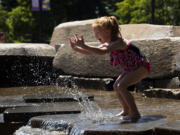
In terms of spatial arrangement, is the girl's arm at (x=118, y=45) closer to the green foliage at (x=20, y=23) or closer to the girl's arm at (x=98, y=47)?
the girl's arm at (x=98, y=47)

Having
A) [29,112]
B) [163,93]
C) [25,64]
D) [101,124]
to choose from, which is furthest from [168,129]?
[25,64]

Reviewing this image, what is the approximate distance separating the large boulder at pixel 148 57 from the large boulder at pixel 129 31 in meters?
1.47

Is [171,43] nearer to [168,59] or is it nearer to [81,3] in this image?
[168,59]

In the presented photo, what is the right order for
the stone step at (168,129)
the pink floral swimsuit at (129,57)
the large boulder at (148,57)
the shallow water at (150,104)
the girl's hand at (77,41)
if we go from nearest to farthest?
the stone step at (168,129), the girl's hand at (77,41), the pink floral swimsuit at (129,57), the shallow water at (150,104), the large boulder at (148,57)

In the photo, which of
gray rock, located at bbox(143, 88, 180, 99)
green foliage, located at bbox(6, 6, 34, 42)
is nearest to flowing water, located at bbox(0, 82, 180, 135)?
gray rock, located at bbox(143, 88, 180, 99)

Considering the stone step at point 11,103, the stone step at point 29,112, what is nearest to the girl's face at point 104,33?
the stone step at point 29,112

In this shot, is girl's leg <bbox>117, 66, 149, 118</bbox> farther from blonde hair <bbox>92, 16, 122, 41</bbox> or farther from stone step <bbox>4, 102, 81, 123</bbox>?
stone step <bbox>4, 102, 81, 123</bbox>

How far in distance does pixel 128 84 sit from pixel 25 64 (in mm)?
5516

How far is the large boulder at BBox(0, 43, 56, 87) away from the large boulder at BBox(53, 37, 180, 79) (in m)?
0.80

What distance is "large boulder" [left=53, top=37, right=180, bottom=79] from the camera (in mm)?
6618

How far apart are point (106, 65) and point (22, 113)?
9.60 feet

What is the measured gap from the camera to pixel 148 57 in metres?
6.94

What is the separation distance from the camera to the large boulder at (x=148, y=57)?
6618mm

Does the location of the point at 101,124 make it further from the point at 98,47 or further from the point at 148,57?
the point at 148,57
